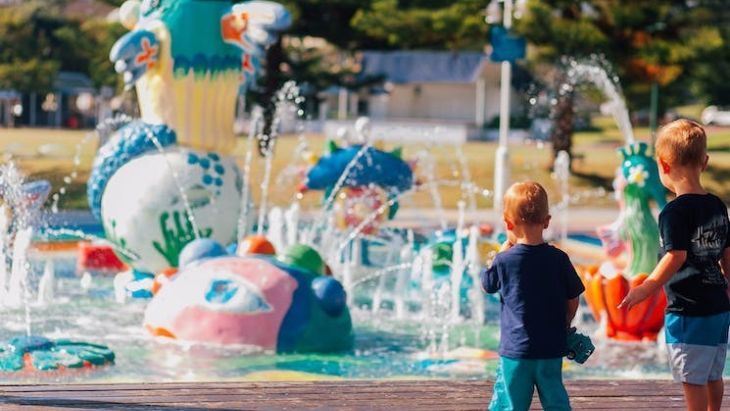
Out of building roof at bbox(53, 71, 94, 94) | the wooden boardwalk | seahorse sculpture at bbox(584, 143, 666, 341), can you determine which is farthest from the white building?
the wooden boardwalk

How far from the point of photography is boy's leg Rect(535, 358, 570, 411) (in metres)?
4.09

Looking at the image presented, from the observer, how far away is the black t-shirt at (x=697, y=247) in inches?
Result: 162

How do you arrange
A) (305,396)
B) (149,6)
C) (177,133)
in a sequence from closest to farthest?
1. (305,396)
2. (177,133)
3. (149,6)

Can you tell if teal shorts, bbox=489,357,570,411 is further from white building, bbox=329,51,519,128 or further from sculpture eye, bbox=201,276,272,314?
white building, bbox=329,51,519,128

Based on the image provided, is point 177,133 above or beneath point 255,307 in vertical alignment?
above

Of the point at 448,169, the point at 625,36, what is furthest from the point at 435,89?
the point at 625,36

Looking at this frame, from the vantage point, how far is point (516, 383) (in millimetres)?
4082

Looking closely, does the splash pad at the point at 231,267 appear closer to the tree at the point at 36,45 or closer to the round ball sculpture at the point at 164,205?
the round ball sculpture at the point at 164,205

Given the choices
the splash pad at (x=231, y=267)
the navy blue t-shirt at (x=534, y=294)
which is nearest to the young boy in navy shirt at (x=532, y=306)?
the navy blue t-shirt at (x=534, y=294)

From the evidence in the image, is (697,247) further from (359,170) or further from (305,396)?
(359,170)

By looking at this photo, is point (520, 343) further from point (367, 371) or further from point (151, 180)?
point (151, 180)

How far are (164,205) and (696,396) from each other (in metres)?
5.53

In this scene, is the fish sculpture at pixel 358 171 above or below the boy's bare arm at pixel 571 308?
above

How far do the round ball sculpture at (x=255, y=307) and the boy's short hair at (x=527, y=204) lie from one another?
3517 mm
